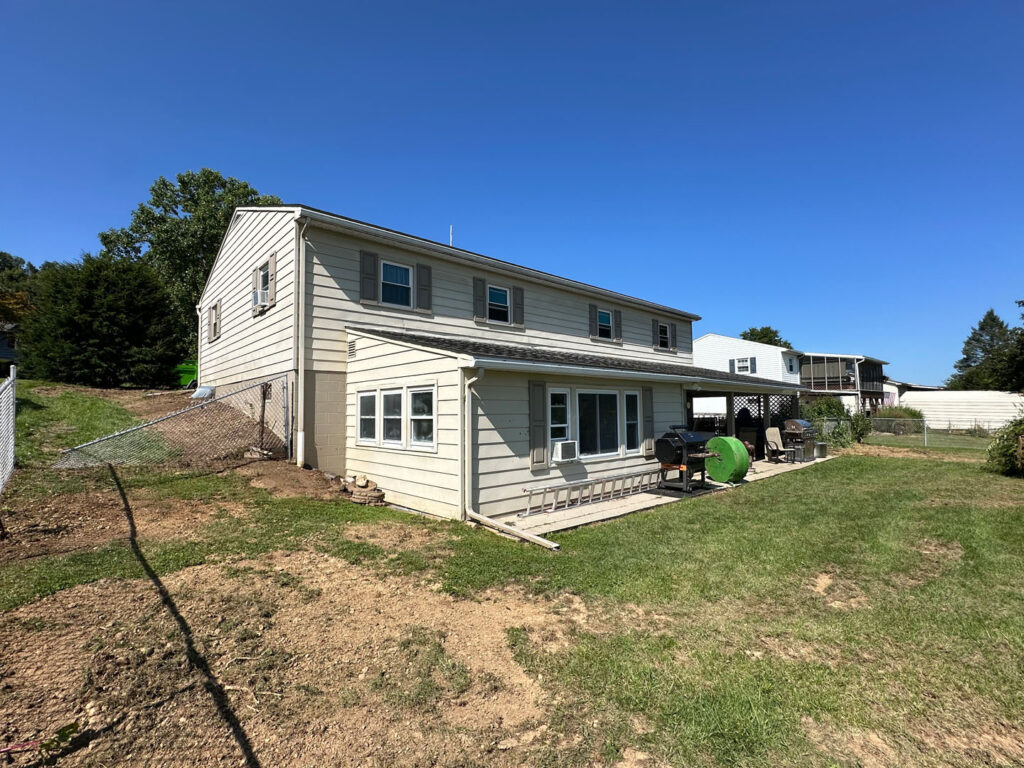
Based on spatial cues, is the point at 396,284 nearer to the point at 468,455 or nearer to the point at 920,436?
the point at 468,455

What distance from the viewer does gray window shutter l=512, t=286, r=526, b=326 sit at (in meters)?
13.6

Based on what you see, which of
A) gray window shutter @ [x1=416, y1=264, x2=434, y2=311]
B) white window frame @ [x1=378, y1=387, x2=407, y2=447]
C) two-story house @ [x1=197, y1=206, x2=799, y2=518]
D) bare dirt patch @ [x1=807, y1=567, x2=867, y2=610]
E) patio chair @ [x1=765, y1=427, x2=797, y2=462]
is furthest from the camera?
patio chair @ [x1=765, y1=427, x2=797, y2=462]

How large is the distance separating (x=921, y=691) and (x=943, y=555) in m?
3.97

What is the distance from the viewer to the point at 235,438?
1076cm

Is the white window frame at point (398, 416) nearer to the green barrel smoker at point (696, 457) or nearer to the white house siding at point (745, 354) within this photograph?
the green barrel smoker at point (696, 457)

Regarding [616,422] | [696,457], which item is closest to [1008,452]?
[696,457]

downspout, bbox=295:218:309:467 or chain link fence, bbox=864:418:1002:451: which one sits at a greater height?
downspout, bbox=295:218:309:467

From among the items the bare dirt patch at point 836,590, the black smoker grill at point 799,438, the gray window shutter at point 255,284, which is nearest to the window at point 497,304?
the gray window shutter at point 255,284

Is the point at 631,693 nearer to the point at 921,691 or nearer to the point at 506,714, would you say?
the point at 506,714

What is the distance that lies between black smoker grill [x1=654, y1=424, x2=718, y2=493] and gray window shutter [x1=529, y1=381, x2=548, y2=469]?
10.5 feet

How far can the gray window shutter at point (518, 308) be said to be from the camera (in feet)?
44.7

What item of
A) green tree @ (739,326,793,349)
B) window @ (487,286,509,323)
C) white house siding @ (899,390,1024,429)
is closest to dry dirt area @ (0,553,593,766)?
window @ (487,286,509,323)

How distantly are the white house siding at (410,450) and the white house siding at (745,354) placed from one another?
2578 centimetres

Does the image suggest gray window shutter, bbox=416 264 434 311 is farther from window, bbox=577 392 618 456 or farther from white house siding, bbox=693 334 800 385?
white house siding, bbox=693 334 800 385
